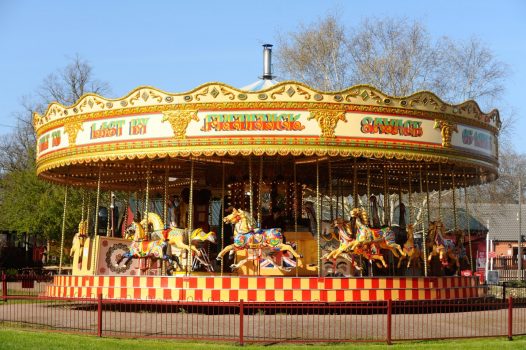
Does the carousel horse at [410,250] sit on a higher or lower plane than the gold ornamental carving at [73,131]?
lower

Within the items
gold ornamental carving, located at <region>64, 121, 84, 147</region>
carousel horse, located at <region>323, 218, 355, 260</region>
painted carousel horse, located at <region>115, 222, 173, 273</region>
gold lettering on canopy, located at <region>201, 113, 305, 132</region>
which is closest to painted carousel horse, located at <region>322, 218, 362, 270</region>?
carousel horse, located at <region>323, 218, 355, 260</region>

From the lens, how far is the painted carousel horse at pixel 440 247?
73.4 ft

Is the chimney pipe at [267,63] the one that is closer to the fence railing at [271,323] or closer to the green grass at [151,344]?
the fence railing at [271,323]

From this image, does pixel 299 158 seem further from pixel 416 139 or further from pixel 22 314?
pixel 22 314

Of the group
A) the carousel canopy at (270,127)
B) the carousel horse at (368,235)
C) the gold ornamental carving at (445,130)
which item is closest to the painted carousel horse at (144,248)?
the carousel canopy at (270,127)

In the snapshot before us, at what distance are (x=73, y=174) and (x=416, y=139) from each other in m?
10.5

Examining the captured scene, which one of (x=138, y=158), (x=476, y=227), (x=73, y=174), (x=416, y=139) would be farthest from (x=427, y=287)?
(x=476, y=227)

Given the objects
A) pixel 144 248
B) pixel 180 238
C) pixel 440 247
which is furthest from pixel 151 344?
pixel 440 247

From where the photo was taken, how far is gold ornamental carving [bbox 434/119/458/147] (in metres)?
20.8

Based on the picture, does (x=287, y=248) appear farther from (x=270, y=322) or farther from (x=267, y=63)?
(x=267, y=63)

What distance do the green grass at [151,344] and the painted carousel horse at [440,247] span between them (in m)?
7.02

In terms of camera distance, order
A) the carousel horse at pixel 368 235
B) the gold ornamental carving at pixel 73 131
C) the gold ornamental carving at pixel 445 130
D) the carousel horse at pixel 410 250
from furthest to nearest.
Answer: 1. the carousel horse at pixel 410 250
2. the gold ornamental carving at pixel 73 131
3. the gold ornamental carving at pixel 445 130
4. the carousel horse at pixel 368 235

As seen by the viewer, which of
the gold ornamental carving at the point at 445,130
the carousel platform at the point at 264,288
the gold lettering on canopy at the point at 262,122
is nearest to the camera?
the carousel platform at the point at 264,288

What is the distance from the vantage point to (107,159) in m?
21.0
